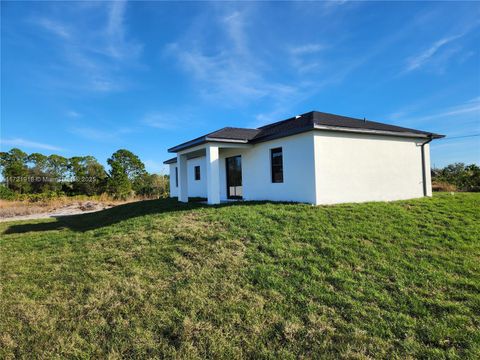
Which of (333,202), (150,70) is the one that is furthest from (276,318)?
(150,70)

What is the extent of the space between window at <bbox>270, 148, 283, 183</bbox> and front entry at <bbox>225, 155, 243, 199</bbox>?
244cm

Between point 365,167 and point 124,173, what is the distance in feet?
85.3

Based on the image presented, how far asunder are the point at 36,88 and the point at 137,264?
10831 millimetres

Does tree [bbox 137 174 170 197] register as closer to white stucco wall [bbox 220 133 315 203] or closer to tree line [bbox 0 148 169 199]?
tree line [bbox 0 148 169 199]

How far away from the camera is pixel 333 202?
9.73 m

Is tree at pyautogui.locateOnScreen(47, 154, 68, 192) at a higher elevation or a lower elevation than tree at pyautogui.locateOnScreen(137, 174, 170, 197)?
higher

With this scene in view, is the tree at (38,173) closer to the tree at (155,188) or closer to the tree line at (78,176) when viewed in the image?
the tree line at (78,176)

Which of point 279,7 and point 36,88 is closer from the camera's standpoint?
point 279,7

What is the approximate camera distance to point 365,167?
10.7 meters

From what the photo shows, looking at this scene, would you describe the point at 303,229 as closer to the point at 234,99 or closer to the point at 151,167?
the point at 234,99

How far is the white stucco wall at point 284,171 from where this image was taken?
9688 mm

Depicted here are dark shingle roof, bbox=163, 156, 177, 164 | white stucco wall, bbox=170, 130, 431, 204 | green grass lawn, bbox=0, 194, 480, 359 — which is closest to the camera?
green grass lawn, bbox=0, 194, 480, 359

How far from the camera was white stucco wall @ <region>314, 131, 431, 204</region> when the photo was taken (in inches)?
381

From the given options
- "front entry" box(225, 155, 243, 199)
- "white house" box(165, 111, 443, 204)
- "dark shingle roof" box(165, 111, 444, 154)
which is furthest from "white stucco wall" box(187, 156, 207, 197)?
"dark shingle roof" box(165, 111, 444, 154)
